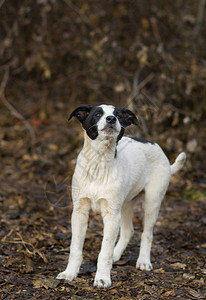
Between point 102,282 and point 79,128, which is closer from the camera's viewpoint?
point 102,282

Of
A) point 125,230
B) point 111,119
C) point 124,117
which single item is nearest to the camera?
point 111,119

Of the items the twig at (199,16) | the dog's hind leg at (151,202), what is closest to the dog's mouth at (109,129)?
the dog's hind leg at (151,202)

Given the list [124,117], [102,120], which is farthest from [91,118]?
[124,117]

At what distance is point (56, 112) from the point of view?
1055 centimetres

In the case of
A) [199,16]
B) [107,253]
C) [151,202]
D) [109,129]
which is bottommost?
[107,253]

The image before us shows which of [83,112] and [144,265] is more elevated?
[83,112]

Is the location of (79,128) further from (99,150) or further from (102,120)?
(102,120)

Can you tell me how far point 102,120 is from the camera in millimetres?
3668

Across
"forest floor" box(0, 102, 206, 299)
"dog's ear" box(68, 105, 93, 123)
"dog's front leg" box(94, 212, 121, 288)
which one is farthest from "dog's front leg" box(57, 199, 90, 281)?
"dog's ear" box(68, 105, 93, 123)

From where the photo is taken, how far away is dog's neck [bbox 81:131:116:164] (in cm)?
382

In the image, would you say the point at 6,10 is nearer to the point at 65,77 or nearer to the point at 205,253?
the point at 65,77

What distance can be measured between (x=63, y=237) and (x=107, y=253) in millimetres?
1423

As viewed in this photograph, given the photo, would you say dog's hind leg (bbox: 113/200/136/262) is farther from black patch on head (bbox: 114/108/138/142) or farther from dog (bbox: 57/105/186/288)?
black patch on head (bbox: 114/108/138/142)

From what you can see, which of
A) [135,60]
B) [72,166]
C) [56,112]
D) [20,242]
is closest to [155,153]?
[20,242]
